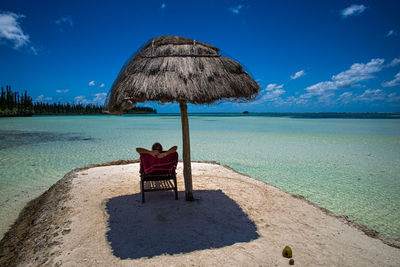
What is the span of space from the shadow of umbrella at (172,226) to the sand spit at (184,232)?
13 mm

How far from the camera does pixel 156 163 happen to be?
152 inches

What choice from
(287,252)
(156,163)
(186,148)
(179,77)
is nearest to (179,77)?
(179,77)

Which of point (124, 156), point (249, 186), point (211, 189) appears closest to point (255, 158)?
point (249, 186)

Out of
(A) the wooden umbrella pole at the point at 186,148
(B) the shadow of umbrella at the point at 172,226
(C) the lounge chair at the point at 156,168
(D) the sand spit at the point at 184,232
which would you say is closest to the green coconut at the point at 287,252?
(D) the sand spit at the point at 184,232

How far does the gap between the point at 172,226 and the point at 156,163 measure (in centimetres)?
110

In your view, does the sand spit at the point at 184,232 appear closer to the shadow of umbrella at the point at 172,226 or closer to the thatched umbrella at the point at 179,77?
the shadow of umbrella at the point at 172,226

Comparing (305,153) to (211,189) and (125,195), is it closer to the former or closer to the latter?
(211,189)

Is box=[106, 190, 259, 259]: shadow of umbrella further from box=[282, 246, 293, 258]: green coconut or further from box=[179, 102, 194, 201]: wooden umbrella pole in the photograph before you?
box=[282, 246, 293, 258]: green coconut

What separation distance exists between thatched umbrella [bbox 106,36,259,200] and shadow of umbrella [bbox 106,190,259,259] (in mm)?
1528

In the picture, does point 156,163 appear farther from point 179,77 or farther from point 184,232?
point 179,77

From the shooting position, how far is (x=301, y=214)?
12.7 feet

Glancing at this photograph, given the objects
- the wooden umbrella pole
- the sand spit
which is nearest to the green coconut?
the sand spit

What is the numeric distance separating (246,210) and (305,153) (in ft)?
25.1

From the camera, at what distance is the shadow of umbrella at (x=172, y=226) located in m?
2.74
